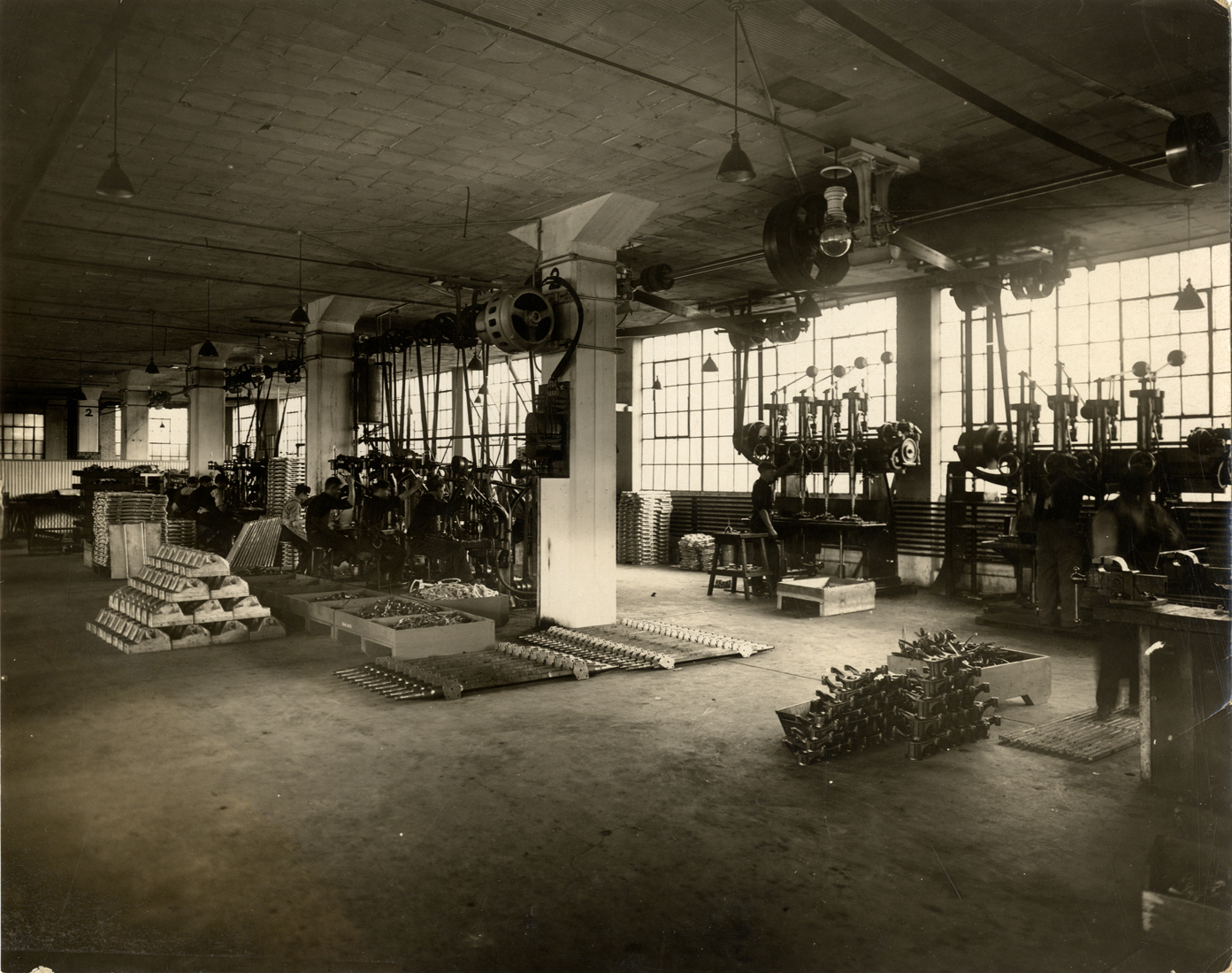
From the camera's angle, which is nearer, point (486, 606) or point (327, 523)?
point (486, 606)

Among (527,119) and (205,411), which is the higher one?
(527,119)

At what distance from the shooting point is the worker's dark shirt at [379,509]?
10070mm

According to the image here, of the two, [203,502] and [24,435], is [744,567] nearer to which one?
[203,502]

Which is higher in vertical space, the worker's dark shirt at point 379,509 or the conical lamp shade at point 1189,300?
the conical lamp shade at point 1189,300

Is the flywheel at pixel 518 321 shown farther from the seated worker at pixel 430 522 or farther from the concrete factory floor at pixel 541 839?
the concrete factory floor at pixel 541 839

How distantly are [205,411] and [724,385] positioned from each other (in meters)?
10.2

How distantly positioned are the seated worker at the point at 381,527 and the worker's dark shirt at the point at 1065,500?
22.4ft

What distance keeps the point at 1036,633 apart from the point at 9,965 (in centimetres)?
794

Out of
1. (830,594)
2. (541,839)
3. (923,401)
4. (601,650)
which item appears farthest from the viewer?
(923,401)

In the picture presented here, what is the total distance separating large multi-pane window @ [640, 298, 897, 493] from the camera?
40.1 feet

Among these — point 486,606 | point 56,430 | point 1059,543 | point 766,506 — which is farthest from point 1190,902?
point 56,430

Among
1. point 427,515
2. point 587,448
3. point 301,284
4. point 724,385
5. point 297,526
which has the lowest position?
point 297,526

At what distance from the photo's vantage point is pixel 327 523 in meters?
10.4

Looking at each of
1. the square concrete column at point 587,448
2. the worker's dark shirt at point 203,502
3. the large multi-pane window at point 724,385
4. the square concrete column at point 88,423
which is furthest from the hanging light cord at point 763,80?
the square concrete column at point 88,423
